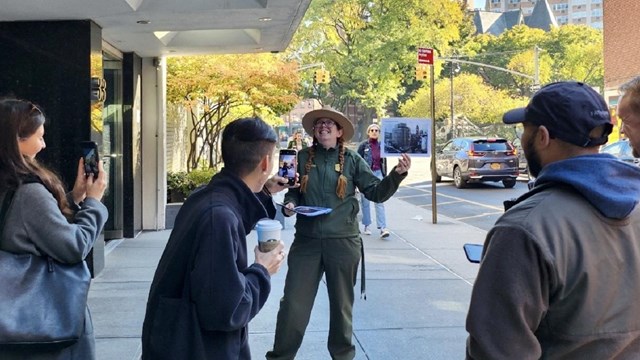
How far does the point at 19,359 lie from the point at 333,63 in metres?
33.6

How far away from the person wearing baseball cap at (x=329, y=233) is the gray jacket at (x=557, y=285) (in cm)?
246

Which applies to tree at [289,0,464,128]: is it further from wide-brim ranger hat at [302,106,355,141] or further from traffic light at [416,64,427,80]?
wide-brim ranger hat at [302,106,355,141]

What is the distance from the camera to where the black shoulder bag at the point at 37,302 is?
2348 millimetres

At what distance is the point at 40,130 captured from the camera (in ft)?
8.80

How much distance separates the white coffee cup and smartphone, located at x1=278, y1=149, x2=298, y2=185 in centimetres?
148

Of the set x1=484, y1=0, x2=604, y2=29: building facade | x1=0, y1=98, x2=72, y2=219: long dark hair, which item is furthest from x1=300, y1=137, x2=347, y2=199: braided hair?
x1=484, y1=0, x2=604, y2=29: building facade

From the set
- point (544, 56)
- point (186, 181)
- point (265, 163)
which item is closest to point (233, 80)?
point (186, 181)

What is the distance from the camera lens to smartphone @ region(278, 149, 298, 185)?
3793 millimetres

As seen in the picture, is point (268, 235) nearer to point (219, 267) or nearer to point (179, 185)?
point (219, 267)

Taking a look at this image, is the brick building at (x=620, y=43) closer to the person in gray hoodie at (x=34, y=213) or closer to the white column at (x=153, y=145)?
the white column at (x=153, y=145)

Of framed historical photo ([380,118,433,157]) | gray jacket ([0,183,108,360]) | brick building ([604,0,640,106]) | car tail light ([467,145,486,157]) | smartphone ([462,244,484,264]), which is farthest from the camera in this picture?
brick building ([604,0,640,106])

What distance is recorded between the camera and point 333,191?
4.14 m

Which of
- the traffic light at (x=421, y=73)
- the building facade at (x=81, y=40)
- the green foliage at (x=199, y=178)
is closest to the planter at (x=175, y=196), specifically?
the green foliage at (x=199, y=178)

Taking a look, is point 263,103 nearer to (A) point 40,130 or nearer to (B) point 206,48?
(B) point 206,48
